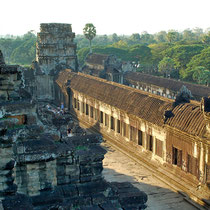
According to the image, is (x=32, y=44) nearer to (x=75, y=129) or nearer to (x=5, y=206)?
(x=75, y=129)

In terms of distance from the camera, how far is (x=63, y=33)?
39000 mm

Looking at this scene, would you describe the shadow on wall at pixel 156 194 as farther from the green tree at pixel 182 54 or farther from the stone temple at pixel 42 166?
the green tree at pixel 182 54

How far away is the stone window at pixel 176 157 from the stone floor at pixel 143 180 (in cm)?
127

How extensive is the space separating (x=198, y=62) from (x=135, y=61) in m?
22.1

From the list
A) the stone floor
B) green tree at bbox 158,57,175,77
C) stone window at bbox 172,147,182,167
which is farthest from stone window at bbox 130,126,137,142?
green tree at bbox 158,57,175,77

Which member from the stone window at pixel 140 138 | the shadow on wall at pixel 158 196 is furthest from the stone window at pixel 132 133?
the shadow on wall at pixel 158 196

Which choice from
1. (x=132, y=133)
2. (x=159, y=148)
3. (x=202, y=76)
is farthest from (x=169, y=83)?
(x=159, y=148)

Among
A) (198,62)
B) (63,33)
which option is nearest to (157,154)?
(63,33)

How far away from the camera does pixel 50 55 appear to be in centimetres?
3853

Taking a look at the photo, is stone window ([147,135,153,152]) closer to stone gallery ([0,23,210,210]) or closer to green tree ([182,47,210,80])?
stone gallery ([0,23,210,210])

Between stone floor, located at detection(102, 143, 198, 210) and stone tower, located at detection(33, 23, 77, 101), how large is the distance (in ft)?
58.1

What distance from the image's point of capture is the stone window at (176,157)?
16594 millimetres

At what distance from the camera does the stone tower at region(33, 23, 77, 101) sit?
125 ft

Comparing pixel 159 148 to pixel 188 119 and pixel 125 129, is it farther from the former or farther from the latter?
pixel 125 129
